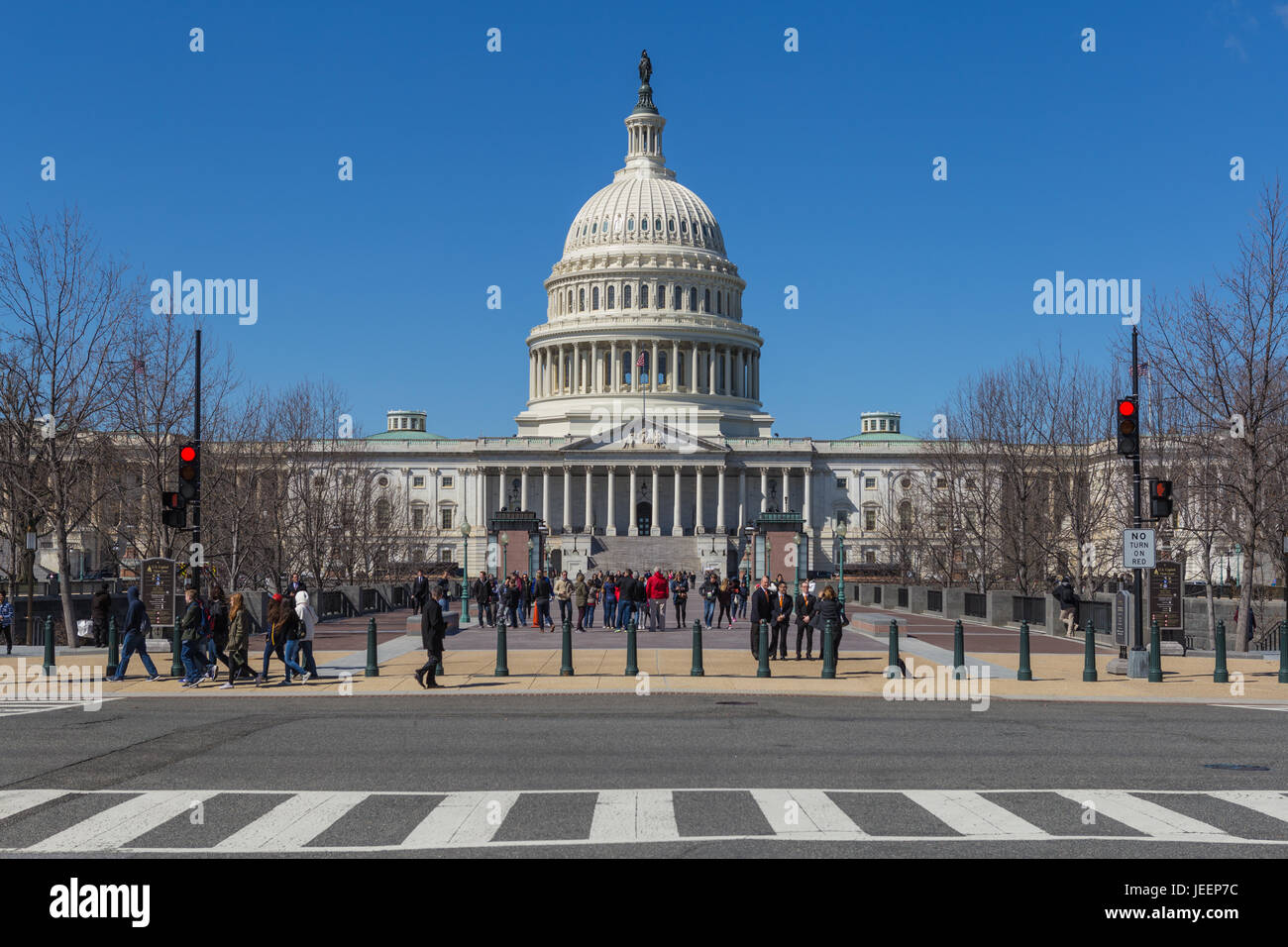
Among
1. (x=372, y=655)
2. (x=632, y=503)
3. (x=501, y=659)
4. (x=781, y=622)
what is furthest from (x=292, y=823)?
(x=632, y=503)

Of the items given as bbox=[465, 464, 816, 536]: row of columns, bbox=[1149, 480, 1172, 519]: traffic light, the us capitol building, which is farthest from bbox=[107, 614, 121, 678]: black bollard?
bbox=[465, 464, 816, 536]: row of columns

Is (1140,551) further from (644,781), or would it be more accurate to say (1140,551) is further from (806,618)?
(644,781)

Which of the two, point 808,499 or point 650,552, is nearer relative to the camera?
A: point 650,552

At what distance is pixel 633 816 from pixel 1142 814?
422 centimetres

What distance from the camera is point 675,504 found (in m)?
136

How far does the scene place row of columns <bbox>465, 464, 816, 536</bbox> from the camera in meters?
137

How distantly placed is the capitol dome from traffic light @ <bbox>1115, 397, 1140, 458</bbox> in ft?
385

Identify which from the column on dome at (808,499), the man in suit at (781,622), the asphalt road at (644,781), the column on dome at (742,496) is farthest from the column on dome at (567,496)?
the asphalt road at (644,781)

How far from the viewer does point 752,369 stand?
155 metres

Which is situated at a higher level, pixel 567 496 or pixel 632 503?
pixel 567 496

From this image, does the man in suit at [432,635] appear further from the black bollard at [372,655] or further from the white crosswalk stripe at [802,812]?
the white crosswalk stripe at [802,812]

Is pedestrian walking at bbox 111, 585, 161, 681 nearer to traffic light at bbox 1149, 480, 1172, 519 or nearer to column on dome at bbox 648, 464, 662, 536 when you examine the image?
traffic light at bbox 1149, 480, 1172, 519
